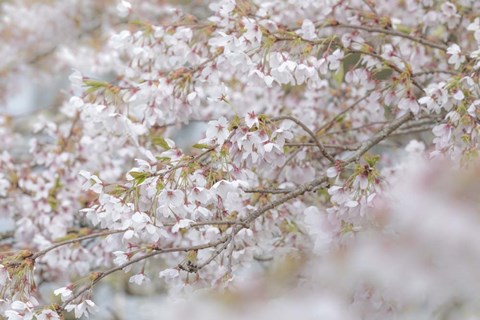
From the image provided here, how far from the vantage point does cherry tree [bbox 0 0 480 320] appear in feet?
3.63

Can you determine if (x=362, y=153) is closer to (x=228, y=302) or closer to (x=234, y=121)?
(x=234, y=121)

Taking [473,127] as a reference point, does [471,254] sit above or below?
above

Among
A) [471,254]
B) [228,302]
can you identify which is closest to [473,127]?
[471,254]

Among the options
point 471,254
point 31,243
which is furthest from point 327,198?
point 471,254

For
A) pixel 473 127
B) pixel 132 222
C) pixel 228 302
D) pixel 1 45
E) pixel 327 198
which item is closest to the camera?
pixel 228 302

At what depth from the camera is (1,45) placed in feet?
18.7

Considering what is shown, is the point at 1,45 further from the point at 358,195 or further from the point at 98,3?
the point at 358,195

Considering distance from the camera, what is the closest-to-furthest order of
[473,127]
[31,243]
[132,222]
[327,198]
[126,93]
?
[132,222], [473,127], [126,93], [327,198], [31,243]

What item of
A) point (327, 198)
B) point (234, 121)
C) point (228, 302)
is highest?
point (228, 302)

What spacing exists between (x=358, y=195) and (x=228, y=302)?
3.71 ft

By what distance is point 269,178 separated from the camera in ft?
8.89

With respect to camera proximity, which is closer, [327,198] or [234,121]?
[234,121]

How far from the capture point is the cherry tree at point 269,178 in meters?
1.11

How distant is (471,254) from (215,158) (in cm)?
108
